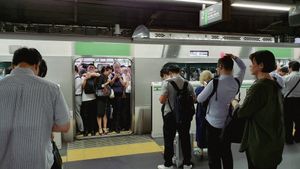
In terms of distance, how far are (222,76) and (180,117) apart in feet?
3.16

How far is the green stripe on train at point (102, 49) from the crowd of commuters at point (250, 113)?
2.07 m

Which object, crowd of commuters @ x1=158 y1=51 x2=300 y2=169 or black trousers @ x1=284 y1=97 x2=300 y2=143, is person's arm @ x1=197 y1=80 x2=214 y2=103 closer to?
crowd of commuters @ x1=158 y1=51 x2=300 y2=169

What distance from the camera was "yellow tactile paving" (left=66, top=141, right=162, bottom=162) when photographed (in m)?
4.90

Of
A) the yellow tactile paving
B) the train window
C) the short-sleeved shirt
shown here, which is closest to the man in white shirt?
the yellow tactile paving

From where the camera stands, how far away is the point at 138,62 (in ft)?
21.0

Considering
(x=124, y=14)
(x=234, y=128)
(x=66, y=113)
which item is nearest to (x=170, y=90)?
(x=234, y=128)

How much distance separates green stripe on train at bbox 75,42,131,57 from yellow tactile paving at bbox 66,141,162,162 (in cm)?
204

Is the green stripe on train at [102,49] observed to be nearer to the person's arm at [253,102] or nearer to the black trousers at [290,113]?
the black trousers at [290,113]

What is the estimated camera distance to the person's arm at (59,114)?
1851 mm

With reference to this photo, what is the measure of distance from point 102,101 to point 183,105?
272 cm

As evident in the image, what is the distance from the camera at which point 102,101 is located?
20.1ft

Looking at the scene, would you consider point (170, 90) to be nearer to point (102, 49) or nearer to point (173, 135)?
point (173, 135)

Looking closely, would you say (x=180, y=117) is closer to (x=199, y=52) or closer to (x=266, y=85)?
(x=266, y=85)

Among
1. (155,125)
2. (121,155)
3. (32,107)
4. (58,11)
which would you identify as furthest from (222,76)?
(58,11)
